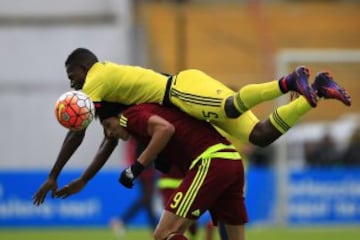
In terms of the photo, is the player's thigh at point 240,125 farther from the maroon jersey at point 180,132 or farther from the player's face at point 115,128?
the player's face at point 115,128

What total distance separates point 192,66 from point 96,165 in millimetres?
20292

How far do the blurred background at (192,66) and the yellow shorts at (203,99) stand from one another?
660cm

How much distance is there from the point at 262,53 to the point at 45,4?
6635 mm

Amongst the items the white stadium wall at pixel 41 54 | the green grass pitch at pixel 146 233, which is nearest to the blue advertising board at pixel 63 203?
the green grass pitch at pixel 146 233

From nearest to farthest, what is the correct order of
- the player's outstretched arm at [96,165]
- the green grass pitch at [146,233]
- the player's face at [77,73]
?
the player's face at [77,73], the player's outstretched arm at [96,165], the green grass pitch at [146,233]

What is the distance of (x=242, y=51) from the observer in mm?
32719

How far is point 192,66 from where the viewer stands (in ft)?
102

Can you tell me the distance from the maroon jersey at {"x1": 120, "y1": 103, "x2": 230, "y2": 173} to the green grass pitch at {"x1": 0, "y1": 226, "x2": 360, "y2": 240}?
7.70 meters

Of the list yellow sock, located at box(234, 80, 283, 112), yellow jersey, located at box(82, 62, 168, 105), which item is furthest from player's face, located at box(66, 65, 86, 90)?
yellow sock, located at box(234, 80, 283, 112)

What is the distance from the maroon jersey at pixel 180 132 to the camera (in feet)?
33.4

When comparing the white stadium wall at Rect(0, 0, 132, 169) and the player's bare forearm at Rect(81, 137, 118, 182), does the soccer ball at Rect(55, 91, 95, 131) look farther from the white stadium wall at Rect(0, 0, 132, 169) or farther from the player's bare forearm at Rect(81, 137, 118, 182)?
the white stadium wall at Rect(0, 0, 132, 169)

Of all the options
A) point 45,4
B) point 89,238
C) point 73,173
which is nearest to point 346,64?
point 73,173

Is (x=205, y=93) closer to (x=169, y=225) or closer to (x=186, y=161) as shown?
(x=186, y=161)

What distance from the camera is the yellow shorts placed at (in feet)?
33.3
